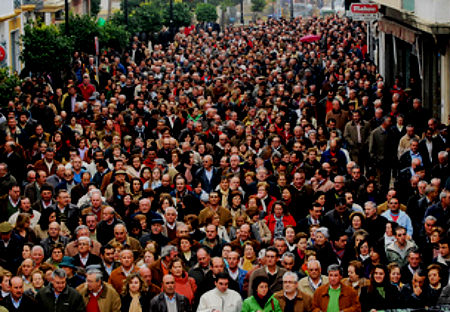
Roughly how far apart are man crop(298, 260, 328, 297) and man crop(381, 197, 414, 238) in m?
2.89

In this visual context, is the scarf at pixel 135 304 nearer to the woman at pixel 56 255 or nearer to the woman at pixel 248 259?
the woman at pixel 248 259

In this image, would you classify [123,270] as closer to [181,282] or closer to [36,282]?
[181,282]

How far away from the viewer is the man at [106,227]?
14.6 metres

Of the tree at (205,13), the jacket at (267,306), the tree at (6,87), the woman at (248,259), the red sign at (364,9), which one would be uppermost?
the red sign at (364,9)

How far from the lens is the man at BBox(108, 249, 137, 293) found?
12.7 metres

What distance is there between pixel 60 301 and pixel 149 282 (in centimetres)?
107

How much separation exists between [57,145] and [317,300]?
9.62m

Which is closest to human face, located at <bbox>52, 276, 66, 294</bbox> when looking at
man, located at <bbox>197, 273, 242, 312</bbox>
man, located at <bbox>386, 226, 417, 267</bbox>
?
man, located at <bbox>197, 273, 242, 312</bbox>

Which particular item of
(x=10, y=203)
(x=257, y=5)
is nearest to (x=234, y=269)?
(x=10, y=203)

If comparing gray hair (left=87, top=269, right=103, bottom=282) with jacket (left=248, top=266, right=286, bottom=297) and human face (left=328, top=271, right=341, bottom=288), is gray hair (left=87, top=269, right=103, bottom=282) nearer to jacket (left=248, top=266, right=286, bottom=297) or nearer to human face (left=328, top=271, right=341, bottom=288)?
jacket (left=248, top=266, right=286, bottom=297)

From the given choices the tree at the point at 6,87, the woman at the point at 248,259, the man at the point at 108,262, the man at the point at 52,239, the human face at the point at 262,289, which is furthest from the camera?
the tree at the point at 6,87

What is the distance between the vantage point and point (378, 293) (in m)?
12.3

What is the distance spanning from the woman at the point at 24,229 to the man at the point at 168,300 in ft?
11.2

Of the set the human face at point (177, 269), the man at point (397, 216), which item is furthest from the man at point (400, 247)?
the human face at point (177, 269)
